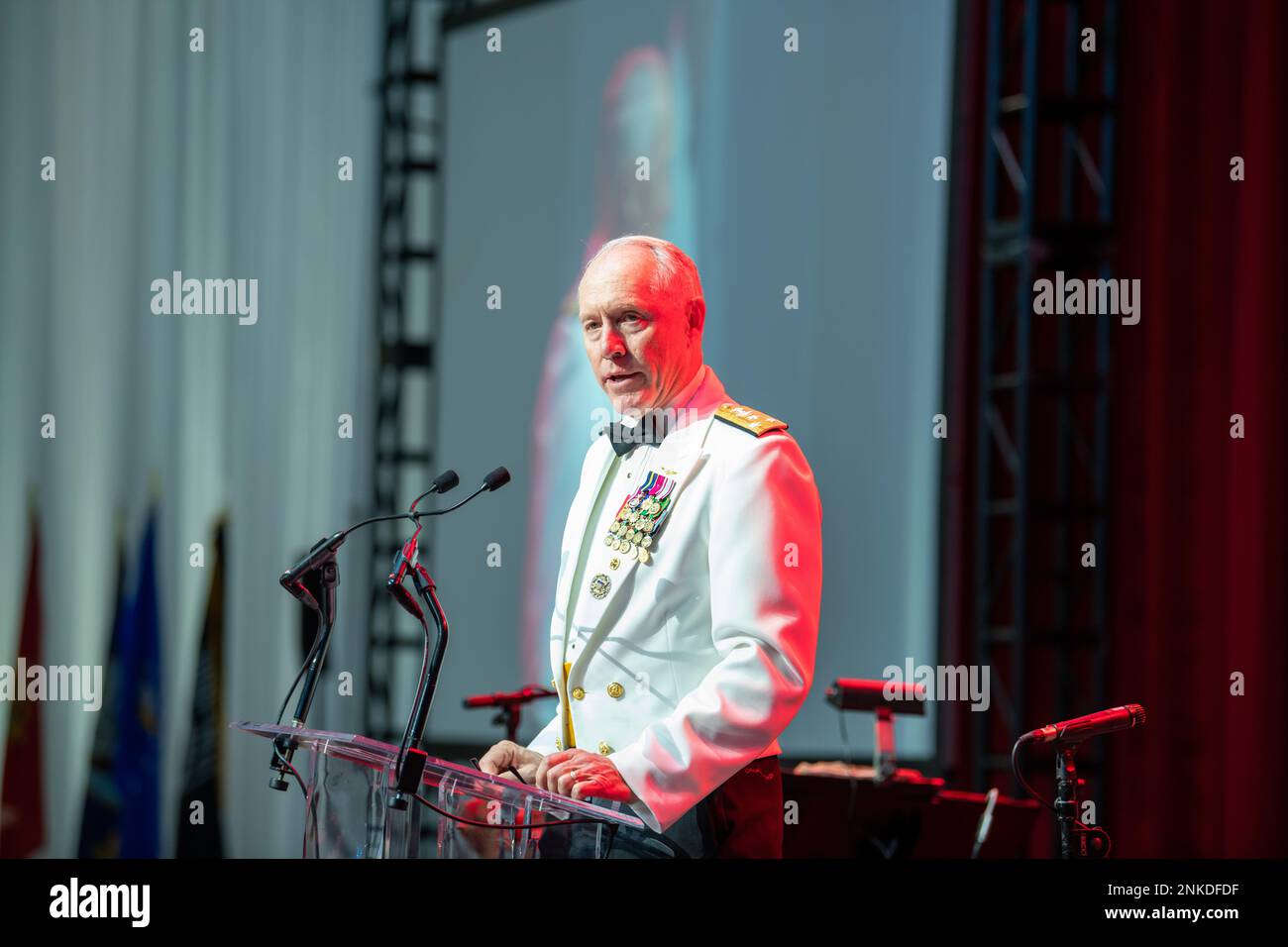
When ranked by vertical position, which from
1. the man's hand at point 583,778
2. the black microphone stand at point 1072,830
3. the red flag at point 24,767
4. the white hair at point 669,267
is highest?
the white hair at point 669,267

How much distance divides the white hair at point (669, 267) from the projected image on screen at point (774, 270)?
7.60ft

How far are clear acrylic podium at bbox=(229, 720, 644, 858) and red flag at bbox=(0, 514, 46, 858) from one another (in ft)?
12.2

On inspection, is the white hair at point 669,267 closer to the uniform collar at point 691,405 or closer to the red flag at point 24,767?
the uniform collar at point 691,405

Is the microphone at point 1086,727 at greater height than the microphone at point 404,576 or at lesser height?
lesser

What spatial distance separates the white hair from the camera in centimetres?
224

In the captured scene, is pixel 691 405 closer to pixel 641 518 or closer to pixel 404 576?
pixel 641 518

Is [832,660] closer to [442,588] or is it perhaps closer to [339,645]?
[442,588]

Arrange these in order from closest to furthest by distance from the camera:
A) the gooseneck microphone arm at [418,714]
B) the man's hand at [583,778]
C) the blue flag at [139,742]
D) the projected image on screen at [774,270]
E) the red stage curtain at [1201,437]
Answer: the gooseneck microphone arm at [418,714], the man's hand at [583,778], the red stage curtain at [1201,437], the projected image on screen at [774,270], the blue flag at [139,742]

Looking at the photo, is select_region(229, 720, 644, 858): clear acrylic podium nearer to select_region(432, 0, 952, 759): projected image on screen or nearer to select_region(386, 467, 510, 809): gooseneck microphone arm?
select_region(386, 467, 510, 809): gooseneck microphone arm

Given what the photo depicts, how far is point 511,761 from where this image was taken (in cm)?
204

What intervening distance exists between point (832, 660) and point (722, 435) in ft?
8.62

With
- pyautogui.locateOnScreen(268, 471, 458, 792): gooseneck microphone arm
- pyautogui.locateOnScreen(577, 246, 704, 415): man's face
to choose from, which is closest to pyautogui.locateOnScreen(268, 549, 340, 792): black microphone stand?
pyautogui.locateOnScreen(268, 471, 458, 792): gooseneck microphone arm

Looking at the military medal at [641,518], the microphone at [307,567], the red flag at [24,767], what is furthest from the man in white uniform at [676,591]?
the red flag at [24,767]

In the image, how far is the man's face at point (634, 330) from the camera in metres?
2.22
